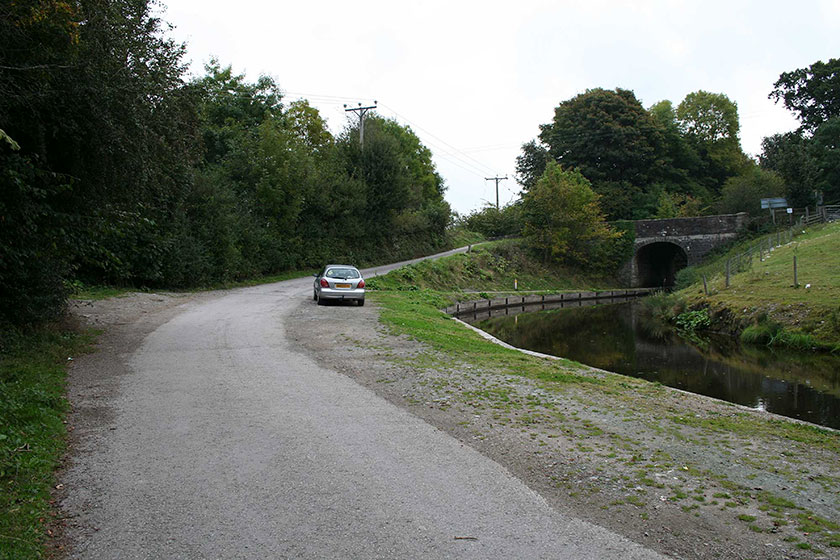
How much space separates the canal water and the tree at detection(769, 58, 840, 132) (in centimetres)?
4199

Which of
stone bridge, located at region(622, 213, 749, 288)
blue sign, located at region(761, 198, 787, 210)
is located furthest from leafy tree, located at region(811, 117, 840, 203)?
stone bridge, located at region(622, 213, 749, 288)

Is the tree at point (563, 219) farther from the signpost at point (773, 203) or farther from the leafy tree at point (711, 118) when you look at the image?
the leafy tree at point (711, 118)

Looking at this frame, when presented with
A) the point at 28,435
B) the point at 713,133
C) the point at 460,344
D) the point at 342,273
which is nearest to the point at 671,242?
the point at 713,133

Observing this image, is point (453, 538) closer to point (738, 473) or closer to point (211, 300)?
point (738, 473)

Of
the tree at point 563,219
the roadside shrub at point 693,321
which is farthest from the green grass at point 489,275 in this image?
the roadside shrub at point 693,321

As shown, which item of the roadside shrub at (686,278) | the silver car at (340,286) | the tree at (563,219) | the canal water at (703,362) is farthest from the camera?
the tree at (563,219)

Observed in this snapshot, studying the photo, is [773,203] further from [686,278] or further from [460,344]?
[460,344]

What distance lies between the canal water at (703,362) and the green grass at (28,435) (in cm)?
1186

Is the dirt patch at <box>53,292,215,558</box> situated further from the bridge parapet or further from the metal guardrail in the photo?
the bridge parapet

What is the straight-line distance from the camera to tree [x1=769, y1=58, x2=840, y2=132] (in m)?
53.2

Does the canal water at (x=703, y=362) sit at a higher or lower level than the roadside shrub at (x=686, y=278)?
lower

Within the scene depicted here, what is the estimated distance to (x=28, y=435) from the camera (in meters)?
6.11

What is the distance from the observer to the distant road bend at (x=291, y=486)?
410 cm

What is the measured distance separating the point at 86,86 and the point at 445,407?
8.01 meters
